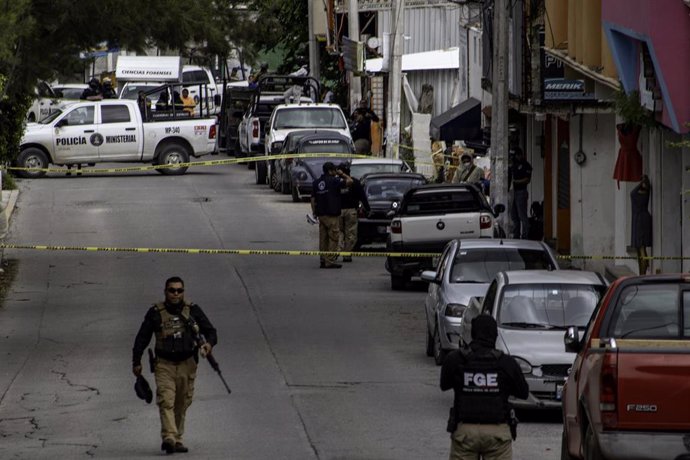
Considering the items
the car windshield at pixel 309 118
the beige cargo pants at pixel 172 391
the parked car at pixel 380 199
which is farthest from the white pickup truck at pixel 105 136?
the beige cargo pants at pixel 172 391

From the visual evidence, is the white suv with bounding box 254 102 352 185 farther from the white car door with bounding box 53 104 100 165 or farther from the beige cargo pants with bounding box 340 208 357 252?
the beige cargo pants with bounding box 340 208 357 252

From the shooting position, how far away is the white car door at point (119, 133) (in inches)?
1780

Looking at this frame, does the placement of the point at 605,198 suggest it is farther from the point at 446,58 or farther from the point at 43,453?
the point at 446,58

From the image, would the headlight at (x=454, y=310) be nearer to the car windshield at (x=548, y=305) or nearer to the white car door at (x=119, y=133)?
the car windshield at (x=548, y=305)

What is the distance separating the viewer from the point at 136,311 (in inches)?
939

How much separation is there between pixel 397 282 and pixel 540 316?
34.2 feet

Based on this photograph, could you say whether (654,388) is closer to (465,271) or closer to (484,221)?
(465,271)

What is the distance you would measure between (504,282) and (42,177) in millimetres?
31691

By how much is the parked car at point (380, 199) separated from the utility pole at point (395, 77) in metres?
8.70

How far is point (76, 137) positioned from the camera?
44844 millimetres

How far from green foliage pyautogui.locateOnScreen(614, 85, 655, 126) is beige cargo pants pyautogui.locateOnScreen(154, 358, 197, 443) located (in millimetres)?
9425

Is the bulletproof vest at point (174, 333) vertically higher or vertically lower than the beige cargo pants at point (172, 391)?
higher

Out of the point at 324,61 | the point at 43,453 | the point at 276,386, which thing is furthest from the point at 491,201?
the point at 324,61

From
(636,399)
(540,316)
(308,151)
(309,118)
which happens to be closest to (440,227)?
(540,316)
